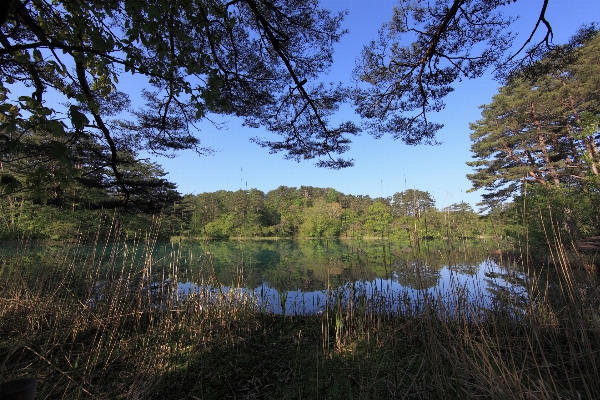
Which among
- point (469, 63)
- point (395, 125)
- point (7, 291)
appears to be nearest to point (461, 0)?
point (469, 63)

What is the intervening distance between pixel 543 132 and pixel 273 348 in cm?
1694

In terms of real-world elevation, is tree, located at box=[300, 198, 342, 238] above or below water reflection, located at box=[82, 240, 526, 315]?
above

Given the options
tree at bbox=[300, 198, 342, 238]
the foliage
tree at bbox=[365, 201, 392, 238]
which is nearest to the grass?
tree at bbox=[365, 201, 392, 238]

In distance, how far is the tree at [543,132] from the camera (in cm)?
1089

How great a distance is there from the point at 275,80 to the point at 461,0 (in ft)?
7.15

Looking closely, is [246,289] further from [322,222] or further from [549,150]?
[322,222]

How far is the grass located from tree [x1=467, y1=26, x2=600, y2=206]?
8.65m

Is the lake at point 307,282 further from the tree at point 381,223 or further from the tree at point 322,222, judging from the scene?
the tree at point 322,222

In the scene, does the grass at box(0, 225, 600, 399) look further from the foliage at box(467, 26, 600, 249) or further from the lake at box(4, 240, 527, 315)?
the foliage at box(467, 26, 600, 249)

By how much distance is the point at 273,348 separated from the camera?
2703 mm

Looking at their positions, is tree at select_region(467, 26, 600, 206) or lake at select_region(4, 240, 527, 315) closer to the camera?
lake at select_region(4, 240, 527, 315)

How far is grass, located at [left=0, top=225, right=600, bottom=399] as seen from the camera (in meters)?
1.80

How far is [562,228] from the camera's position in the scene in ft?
30.2

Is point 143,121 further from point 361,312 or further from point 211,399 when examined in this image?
point 361,312
